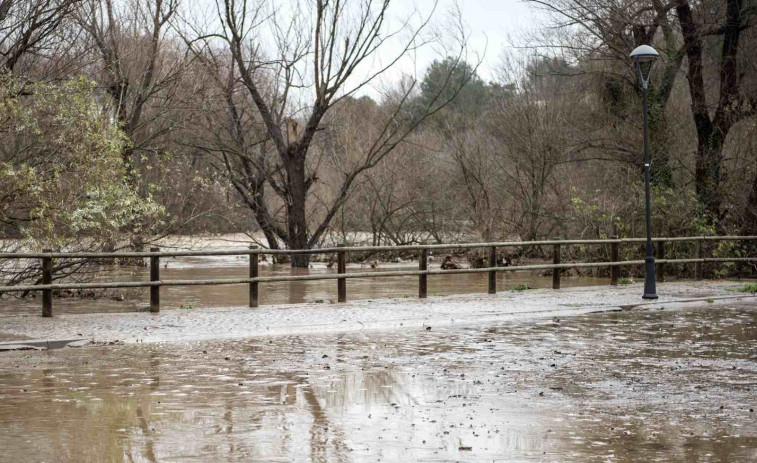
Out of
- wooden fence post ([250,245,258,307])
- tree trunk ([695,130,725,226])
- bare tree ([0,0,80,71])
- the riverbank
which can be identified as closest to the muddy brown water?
wooden fence post ([250,245,258,307])

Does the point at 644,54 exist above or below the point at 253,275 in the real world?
above

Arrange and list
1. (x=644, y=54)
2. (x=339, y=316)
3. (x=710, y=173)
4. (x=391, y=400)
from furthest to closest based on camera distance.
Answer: (x=710, y=173), (x=644, y=54), (x=339, y=316), (x=391, y=400)

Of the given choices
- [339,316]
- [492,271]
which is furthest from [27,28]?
[492,271]

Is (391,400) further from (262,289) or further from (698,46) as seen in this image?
(698,46)

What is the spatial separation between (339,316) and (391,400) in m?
7.47

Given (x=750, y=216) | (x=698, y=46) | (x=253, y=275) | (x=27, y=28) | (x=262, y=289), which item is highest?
(x=698, y=46)

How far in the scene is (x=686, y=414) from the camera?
862 centimetres

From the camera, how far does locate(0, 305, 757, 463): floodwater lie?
23.8ft

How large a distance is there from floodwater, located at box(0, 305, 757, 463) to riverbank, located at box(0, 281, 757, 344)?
1047mm

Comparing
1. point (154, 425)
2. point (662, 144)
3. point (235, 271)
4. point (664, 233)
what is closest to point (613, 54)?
point (662, 144)

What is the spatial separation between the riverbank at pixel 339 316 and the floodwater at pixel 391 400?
105 cm

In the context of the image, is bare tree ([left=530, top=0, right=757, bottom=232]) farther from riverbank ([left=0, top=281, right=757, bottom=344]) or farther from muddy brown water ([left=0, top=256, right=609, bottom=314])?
riverbank ([left=0, top=281, right=757, bottom=344])

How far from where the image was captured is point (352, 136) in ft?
133

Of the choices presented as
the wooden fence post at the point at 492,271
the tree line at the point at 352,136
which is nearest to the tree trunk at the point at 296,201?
the tree line at the point at 352,136
